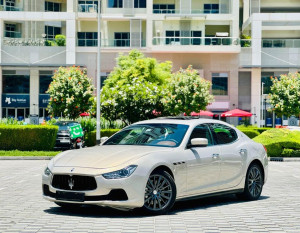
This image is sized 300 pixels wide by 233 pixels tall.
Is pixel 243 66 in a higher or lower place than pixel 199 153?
higher

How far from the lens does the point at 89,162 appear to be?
375 inches

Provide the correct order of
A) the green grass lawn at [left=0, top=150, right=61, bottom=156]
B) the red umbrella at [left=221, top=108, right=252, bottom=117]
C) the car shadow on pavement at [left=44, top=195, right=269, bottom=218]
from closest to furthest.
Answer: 1. the car shadow on pavement at [left=44, top=195, right=269, bottom=218]
2. the green grass lawn at [left=0, top=150, right=61, bottom=156]
3. the red umbrella at [left=221, top=108, right=252, bottom=117]

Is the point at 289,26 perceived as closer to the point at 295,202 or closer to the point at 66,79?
the point at 66,79

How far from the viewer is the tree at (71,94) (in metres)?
53.2

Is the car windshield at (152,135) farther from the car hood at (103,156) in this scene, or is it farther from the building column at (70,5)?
the building column at (70,5)

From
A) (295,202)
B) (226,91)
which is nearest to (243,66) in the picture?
(226,91)

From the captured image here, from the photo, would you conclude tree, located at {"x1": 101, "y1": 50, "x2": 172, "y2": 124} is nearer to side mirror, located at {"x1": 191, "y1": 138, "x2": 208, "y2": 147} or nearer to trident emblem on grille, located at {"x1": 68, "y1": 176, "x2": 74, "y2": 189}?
side mirror, located at {"x1": 191, "y1": 138, "x2": 208, "y2": 147}

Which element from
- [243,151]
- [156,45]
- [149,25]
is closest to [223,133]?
[243,151]

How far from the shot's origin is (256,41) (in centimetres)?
6253

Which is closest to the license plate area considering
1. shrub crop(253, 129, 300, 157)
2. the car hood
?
the car hood

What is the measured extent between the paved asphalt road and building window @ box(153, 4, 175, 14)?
51.5 metres

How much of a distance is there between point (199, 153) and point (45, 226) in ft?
9.87

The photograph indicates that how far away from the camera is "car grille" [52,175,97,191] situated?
9367 mm

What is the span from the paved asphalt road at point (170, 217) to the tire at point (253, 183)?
0.56ft
